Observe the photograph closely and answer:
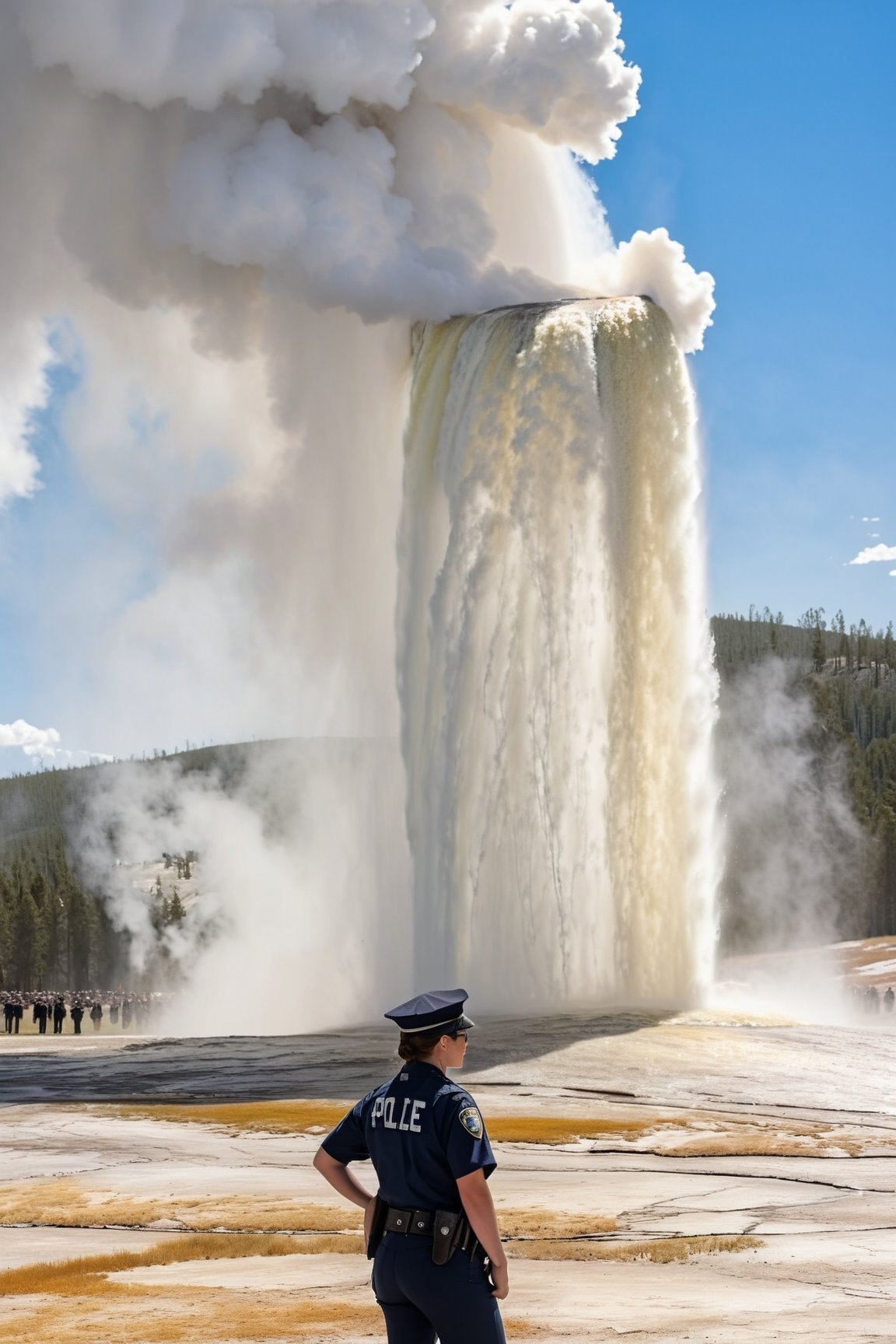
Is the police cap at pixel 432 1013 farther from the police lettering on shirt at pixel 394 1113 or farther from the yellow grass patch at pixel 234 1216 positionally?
the yellow grass patch at pixel 234 1216

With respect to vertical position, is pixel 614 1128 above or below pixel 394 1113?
below

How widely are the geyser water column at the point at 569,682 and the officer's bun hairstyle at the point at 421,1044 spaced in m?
29.2

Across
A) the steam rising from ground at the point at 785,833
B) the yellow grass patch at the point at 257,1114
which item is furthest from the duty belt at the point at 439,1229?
the steam rising from ground at the point at 785,833

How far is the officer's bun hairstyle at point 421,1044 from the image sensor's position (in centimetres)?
553

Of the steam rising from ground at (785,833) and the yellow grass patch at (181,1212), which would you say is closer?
the yellow grass patch at (181,1212)

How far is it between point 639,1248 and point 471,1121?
6.39 metres

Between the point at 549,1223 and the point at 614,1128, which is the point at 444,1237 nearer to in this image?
the point at 549,1223

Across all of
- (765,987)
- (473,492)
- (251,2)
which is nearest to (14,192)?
(251,2)

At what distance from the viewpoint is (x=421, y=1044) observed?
18.2 feet

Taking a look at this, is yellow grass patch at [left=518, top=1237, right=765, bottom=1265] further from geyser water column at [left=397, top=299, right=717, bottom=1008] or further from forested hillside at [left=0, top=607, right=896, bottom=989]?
forested hillside at [left=0, top=607, right=896, bottom=989]

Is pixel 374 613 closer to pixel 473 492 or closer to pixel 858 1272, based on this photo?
pixel 473 492

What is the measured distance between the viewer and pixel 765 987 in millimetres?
52500

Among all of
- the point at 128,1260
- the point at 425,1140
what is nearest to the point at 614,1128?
the point at 128,1260

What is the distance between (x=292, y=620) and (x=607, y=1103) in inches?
1127
